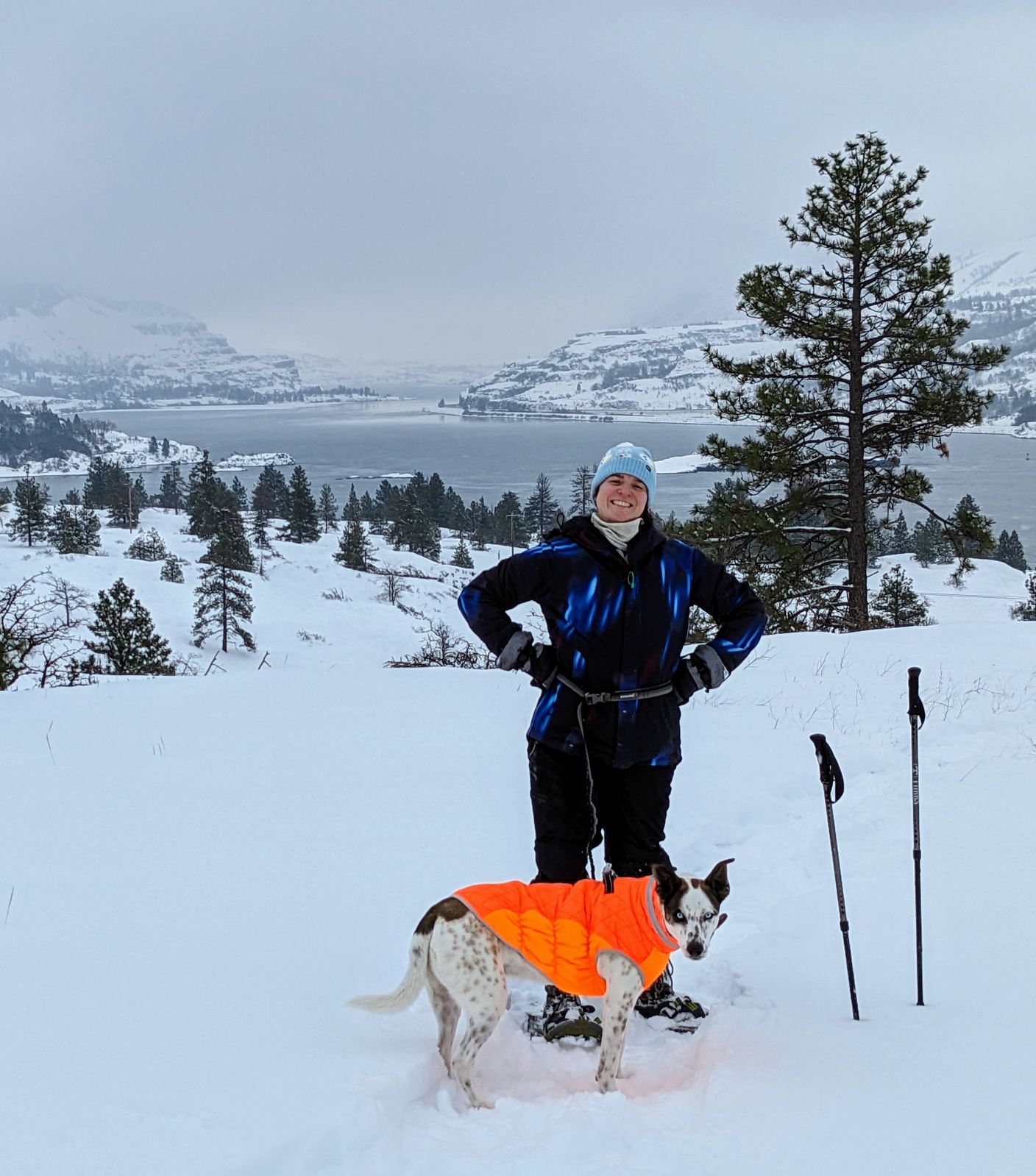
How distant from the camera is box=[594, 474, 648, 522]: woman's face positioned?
3.26 metres

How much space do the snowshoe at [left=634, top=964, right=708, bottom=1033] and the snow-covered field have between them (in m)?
0.07

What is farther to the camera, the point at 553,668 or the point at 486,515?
the point at 486,515

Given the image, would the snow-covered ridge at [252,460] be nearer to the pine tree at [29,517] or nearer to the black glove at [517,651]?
the pine tree at [29,517]

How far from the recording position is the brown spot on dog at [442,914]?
2.87 metres

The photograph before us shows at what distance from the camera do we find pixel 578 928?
292cm

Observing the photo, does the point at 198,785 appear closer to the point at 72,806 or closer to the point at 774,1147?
the point at 72,806

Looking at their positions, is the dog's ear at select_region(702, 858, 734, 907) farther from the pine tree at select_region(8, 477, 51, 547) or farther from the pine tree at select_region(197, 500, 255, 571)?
the pine tree at select_region(8, 477, 51, 547)

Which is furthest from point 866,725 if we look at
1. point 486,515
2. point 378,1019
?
point 486,515

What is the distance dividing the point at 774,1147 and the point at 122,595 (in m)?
21.6

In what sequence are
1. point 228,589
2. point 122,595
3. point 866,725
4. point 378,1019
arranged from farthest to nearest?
point 228,589
point 122,595
point 866,725
point 378,1019

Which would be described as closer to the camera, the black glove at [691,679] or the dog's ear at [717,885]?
the dog's ear at [717,885]

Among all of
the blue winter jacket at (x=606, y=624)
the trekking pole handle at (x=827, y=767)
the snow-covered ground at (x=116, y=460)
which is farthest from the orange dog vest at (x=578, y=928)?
the snow-covered ground at (x=116, y=460)

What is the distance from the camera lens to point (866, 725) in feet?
21.2

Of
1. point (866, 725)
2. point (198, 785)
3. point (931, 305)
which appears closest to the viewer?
point (198, 785)
